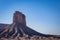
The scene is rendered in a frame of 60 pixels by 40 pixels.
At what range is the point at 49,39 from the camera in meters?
12.4

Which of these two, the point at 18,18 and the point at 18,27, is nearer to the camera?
the point at 18,27

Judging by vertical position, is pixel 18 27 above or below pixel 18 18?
below

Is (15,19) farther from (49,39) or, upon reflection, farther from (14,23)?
(49,39)

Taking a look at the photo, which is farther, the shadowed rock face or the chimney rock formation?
the chimney rock formation

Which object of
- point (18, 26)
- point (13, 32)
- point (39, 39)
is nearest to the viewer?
point (39, 39)

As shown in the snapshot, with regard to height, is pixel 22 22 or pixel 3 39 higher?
pixel 22 22

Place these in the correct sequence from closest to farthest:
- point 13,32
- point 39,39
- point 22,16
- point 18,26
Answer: point 39,39 < point 13,32 < point 18,26 < point 22,16

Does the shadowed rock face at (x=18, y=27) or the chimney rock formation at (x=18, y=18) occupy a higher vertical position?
the chimney rock formation at (x=18, y=18)

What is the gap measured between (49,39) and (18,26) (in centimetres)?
546

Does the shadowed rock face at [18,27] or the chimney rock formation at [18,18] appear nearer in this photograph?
the shadowed rock face at [18,27]

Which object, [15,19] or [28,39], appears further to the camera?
[15,19]

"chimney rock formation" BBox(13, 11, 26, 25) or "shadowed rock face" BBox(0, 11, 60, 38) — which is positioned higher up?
"chimney rock formation" BBox(13, 11, 26, 25)

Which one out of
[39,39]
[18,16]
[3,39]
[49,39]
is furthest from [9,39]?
[18,16]

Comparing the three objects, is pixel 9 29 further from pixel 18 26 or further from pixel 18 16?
pixel 18 16
